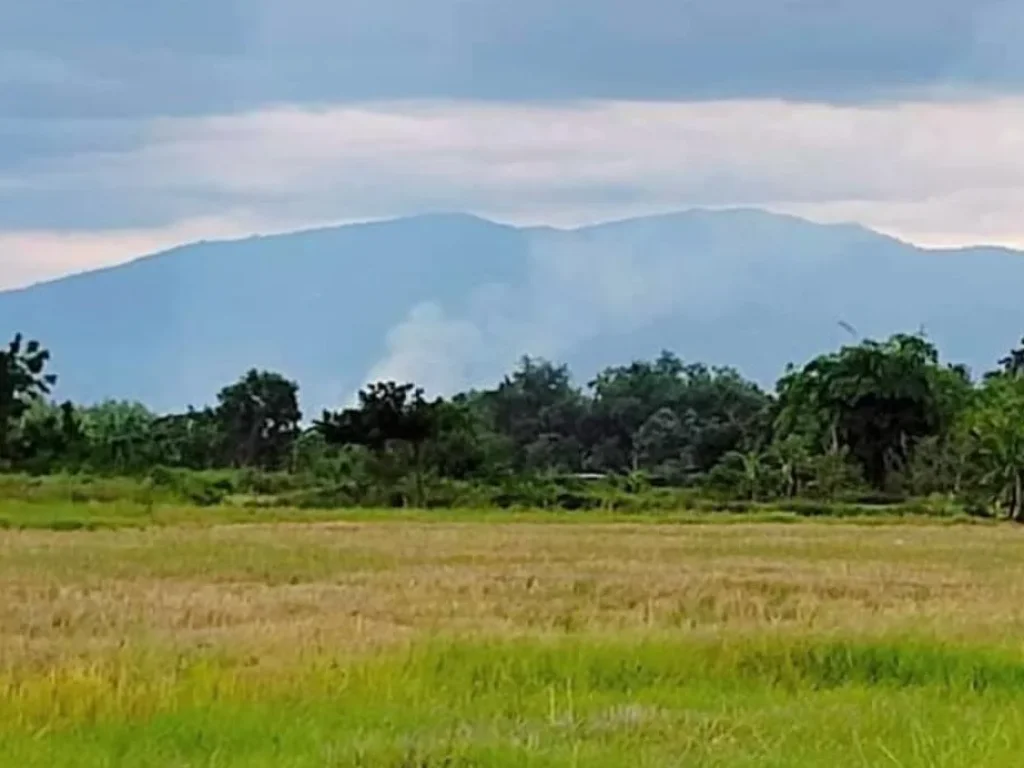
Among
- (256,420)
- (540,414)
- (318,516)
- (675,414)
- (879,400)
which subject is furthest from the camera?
(540,414)

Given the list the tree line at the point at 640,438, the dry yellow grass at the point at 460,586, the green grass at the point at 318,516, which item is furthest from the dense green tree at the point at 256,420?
the dry yellow grass at the point at 460,586

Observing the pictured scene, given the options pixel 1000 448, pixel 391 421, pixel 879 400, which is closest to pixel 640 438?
pixel 879 400

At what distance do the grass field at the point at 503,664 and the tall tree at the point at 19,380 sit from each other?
94.6ft

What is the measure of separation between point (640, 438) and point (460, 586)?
1945 inches

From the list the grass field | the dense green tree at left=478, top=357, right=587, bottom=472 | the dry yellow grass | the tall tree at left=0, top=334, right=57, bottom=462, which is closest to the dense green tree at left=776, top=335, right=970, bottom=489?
the dense green tree at left=478, top=357, right=587, bottom=472

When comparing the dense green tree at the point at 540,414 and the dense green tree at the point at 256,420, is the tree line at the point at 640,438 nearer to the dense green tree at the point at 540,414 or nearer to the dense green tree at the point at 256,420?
the dense green tree at the point at 256,420

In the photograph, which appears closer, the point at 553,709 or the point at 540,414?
the point at 553,709

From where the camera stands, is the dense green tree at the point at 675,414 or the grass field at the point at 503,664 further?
the dense green tree at the point at 675,414

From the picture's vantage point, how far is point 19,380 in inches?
2156

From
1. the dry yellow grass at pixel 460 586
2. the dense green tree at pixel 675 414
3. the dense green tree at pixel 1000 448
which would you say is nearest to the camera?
the dry yellow grass at pixel 460 586

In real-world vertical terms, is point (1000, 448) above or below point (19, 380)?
below

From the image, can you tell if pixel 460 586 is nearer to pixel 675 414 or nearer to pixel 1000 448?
pixel 1000 448

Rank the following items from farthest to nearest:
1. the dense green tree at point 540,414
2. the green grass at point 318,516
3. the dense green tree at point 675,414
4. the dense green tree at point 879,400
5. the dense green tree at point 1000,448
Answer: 1. the dense green tree at point 540,414
2. the dense green tree at point 675,414
3. the dense green tree at point 879,400
4. the dense green tree at point 1000,448
5. the green grass at point 318,516

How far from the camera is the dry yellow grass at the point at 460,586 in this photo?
47.9ft
